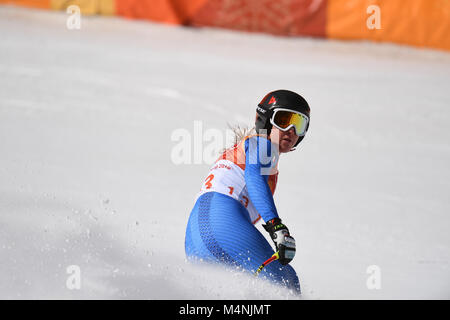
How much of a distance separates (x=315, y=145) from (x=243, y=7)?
4777 millimetres

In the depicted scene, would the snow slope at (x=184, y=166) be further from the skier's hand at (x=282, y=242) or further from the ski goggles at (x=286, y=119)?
the ski goggles at (x=286, y=119)

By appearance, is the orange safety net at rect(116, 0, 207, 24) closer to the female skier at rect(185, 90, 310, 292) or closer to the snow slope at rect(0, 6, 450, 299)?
the snow slope at rect(0, 6, 450, 299)

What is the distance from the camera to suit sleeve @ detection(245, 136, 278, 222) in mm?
3559

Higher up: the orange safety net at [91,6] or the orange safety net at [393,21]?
the orange safety net at [91,6]

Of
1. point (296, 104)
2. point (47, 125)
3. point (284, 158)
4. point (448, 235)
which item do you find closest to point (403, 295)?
point (448, 235)

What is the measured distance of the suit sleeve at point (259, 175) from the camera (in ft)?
11.7

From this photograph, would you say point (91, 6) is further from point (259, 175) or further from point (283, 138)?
point (259, 175)

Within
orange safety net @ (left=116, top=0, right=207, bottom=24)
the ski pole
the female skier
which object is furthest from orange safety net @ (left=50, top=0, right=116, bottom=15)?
the ski pole

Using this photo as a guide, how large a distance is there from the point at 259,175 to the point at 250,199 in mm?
169

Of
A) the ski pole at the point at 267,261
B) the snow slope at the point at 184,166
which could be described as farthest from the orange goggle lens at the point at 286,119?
the snow slope at the point at 184,166

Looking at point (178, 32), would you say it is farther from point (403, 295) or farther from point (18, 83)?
point (403, 295)

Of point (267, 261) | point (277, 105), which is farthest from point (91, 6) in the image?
point (267, 261)

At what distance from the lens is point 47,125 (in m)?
7.42

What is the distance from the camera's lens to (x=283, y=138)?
147 inches
